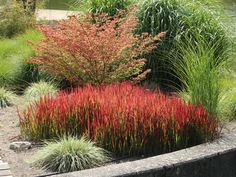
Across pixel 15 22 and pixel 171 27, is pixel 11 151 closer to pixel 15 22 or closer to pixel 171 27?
pixel 171 27

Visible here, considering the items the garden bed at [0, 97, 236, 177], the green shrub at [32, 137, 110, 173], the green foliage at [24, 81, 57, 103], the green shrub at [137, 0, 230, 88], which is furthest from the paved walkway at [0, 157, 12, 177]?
the green shrub at [137, 0, 230, 88]

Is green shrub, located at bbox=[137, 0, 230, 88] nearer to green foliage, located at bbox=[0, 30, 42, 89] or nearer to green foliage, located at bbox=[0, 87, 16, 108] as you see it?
green foliage, located at bbox=[0, 30, 42, 89]

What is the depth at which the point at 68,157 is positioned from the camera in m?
5.45

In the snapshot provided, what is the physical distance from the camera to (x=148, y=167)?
5.20m

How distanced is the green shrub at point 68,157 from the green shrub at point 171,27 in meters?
3.18

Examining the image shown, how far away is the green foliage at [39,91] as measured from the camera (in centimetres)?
766

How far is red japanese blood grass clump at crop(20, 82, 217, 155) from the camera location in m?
5.84

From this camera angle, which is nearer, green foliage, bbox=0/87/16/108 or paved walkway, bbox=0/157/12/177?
paved walkway, bbox=0/157/12/177

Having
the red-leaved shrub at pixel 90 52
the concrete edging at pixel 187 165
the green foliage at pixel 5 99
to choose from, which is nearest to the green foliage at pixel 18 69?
the red-leaved shrub at pixel 90 52

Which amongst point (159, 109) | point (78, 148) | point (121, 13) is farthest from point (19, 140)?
point (121, 13)

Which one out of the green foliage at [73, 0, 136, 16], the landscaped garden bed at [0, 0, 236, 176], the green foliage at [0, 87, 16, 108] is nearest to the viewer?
the landscaped garden bed at [0, 0, 236, 176]

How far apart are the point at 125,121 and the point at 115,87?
2.98 feet

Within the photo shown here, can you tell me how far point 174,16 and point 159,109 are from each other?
10.1 feet

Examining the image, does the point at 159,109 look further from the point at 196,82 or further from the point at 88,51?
the point at 88,51
